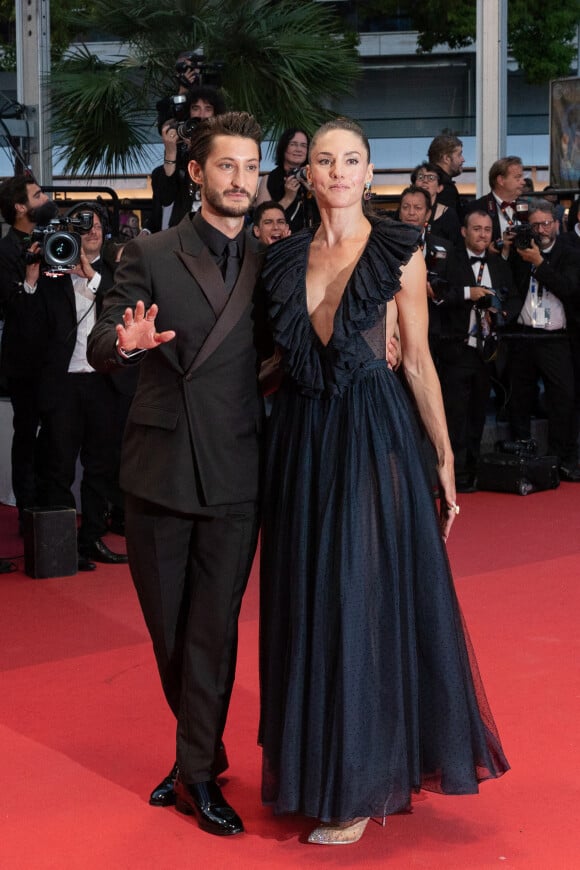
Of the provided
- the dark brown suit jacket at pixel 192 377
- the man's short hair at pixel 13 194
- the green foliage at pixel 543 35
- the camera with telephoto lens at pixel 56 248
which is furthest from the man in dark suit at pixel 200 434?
the green foliage at pixel 543 35

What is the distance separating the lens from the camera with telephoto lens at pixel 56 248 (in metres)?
6.06

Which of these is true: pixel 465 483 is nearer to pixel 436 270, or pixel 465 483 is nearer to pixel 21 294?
pixel 436 270

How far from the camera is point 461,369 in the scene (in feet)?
27.2

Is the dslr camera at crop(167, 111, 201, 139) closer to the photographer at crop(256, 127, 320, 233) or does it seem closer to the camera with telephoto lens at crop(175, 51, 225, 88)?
the camera with telephoto lens at crop(175, 51, 225, 88)

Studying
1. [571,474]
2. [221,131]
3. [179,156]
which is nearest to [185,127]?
[179,156]

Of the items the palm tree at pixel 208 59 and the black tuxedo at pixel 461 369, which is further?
the palm tree at pixel 208 59

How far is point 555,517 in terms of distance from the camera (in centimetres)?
752

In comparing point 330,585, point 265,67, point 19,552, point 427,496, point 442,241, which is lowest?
point 19,552

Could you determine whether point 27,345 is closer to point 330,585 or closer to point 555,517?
point 555,517

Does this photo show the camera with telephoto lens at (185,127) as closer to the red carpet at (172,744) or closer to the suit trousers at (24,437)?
the suit trousers at (24,437)

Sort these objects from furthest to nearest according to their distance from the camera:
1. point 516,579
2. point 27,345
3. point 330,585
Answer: point 27,345
point 516,579
point 330,585

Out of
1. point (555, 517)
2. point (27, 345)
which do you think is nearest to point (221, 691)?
point (27, 345)

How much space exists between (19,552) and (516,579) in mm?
2546

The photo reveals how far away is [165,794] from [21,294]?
3.45 m
